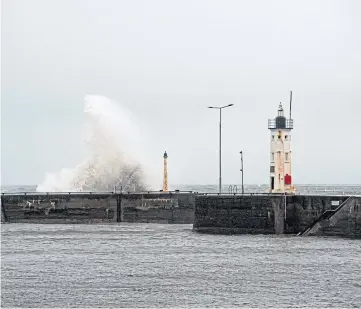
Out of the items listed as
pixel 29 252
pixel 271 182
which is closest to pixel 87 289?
pixel 29 252

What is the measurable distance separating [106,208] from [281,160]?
16.2 metres

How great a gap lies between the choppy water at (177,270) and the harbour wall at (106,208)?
9756 mm

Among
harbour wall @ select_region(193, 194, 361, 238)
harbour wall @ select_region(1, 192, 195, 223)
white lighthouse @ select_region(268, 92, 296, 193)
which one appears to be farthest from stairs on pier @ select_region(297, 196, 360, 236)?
harbour wall @ select_region(1, 192, 195, 223)

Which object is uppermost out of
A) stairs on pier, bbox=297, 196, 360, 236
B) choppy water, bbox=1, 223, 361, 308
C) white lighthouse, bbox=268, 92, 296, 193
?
white lighthouse, bbox=268, 92, 296, 193

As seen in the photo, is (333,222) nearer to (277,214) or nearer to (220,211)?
(277,214)

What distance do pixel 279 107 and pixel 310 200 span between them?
8.51 meters

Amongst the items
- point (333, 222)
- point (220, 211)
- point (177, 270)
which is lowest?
point (177, 270)

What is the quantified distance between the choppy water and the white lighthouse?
5679mm

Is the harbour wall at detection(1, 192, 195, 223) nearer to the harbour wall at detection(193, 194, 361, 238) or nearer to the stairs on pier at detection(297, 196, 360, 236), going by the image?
the harbour wall at detection(193, 194, 361, 238)

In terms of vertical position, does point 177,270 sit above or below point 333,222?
below

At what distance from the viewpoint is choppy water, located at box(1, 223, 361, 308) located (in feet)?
114

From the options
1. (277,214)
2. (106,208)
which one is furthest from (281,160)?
(106,208)

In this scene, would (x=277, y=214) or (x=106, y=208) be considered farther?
(x=106, y=208)

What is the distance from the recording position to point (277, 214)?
55.3 meters
